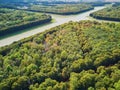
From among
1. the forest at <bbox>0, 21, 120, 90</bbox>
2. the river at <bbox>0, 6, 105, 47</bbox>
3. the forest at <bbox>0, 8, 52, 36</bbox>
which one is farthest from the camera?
the forest at <bbox>0, 8, 52, 36</bbox>

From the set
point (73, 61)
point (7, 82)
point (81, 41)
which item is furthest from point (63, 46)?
point (7, 82)

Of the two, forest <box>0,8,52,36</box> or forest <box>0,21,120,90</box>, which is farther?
forest <box>0,8,52,36</box>

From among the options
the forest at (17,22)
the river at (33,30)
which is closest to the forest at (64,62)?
the river at (33,30)

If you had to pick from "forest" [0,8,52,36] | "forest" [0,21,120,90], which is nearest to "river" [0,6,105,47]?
"forest" [0,8,52,36]

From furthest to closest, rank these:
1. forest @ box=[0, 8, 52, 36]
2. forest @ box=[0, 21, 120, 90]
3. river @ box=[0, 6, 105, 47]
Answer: forest @ box=[0, 8, 52, 36]
river @ box=[0, 6, 105, 47]
forest @ box=[0, 21, 120, 90]

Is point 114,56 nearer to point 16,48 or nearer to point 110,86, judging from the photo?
point 110,86

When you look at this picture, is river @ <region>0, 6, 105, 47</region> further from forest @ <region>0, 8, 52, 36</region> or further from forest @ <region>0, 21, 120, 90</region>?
forest @ <region>0, 21, 120, 90</region>

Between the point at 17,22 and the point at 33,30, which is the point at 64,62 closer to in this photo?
the point at 33,30

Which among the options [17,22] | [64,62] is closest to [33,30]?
[17,22]

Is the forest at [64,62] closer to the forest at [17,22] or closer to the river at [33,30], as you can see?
the river at [33,30]
